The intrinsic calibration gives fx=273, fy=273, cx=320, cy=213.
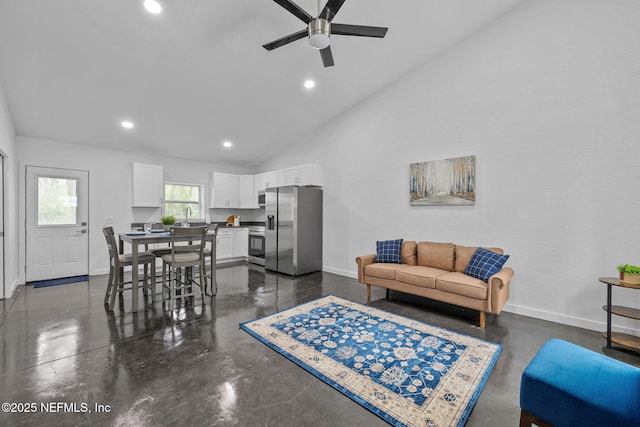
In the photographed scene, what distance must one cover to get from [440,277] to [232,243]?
16.6ft

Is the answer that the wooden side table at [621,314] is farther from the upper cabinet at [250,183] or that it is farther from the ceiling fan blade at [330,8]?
the upper cabinet at [250,183]

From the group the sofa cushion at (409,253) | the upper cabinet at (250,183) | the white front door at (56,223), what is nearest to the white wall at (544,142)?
Answer: the sofa cushion at (409,253)

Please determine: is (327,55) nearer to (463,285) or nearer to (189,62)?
(189,62)

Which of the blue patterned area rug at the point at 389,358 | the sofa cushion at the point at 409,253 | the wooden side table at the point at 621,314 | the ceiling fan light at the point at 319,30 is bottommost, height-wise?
the blue patterned area rug at the point at 389,358

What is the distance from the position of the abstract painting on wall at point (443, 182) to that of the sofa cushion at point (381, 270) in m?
1.20

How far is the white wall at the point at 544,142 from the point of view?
290cm

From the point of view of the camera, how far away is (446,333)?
9.53 ft

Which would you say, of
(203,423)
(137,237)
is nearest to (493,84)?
(203,423)

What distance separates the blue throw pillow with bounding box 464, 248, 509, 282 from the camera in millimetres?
3196

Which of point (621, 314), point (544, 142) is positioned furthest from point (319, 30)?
point (621, 314)

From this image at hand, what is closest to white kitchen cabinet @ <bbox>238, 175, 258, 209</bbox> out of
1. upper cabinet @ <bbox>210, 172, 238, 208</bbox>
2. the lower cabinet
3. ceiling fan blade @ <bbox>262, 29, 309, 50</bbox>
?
upper cabinet @ <bbox>210, 172, 238, 208</bbox>

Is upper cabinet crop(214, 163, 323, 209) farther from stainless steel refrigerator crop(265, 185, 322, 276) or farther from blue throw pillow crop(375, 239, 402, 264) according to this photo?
blue throw pillow crop(375, 239, 402, 264)

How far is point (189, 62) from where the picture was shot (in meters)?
3.70

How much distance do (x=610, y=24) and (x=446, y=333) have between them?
12.3 feet
